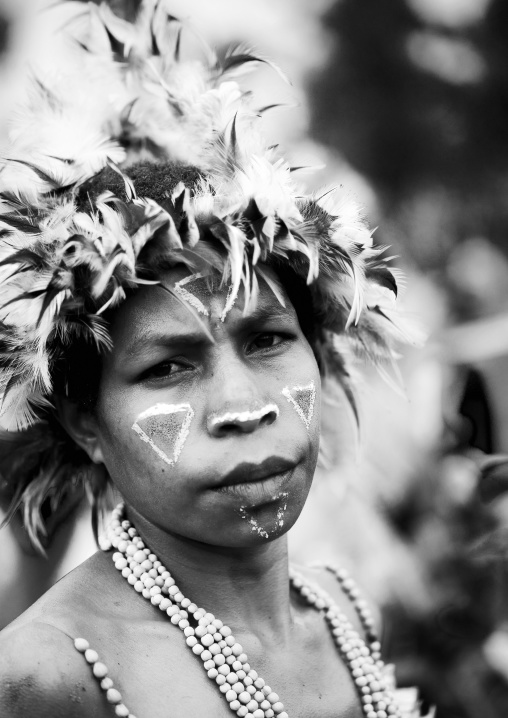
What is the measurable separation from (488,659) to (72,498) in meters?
2.08

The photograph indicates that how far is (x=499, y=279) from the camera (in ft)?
13.7

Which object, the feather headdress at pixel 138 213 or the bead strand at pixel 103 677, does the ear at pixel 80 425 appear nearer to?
the feather headdress at pixel 138 213

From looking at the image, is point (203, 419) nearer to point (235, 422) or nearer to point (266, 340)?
point (235, 422)

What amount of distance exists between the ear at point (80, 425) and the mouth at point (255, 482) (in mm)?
437

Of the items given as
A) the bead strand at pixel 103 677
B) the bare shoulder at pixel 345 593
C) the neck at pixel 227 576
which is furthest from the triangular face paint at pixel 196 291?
the bare shoulder at pixel 345 593

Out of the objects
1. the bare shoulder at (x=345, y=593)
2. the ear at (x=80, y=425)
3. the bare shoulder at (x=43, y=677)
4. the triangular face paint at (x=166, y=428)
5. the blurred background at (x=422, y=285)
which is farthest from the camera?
the blurred background at (x=422, y=285)

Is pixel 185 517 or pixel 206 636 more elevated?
pixel 185 517

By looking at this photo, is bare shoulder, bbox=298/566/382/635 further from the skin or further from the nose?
the nose

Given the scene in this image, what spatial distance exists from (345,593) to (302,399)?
900mm

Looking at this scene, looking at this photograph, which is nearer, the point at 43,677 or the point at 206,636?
the point at 43,677

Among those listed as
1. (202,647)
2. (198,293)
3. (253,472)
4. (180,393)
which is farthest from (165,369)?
(202,647)

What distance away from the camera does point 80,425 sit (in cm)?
214

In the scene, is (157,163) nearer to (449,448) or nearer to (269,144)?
(269,144)

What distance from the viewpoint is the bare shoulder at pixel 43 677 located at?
1.65 meters
